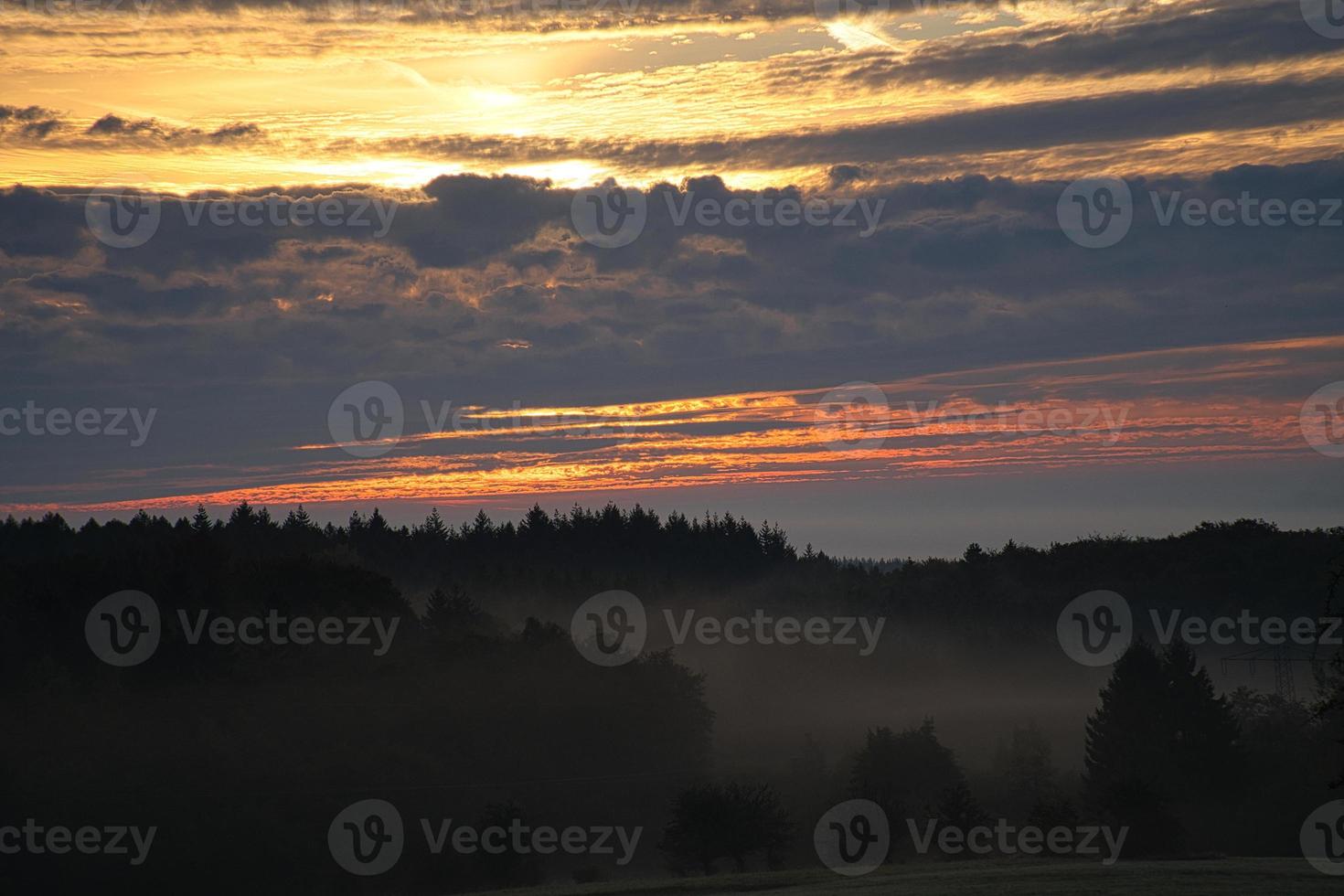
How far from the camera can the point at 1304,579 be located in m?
200

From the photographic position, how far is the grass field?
39.3m

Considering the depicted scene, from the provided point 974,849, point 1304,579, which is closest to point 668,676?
point 974,849

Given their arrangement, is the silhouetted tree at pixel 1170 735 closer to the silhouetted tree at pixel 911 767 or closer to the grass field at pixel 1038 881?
the silhouetted tree at pixel 911 767

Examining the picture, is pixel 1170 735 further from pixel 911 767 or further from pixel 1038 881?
pixel 1038 881

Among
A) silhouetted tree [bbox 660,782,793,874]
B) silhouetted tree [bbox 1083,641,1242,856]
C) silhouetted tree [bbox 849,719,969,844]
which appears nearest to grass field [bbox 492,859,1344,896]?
silhouetted tree [bbox 660,782,793,874]

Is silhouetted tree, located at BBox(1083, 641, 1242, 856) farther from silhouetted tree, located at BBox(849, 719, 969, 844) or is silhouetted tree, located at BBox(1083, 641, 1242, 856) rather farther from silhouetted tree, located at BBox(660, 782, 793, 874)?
silhouetted tree, located at BBox(660, 782, 793, 874)

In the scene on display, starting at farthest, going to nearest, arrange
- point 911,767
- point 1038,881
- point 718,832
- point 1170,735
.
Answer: point 911,767 < point 1170,735 < point 718,832 < point 1038,881

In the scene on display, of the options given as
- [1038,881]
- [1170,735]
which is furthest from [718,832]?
[1170,735]

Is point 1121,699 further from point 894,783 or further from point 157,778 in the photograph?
point 157,778

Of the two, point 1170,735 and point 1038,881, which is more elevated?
point 1038,881

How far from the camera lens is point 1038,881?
141 feet

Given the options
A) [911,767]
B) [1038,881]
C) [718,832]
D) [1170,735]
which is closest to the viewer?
[1038,881]

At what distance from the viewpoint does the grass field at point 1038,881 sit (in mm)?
39281

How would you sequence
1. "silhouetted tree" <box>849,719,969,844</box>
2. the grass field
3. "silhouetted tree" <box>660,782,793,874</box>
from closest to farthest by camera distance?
the grass field, "silhouetted tree" <box>660,782,793,874</box>, "silhouetted tree" <box>849,719,969,844</box>
